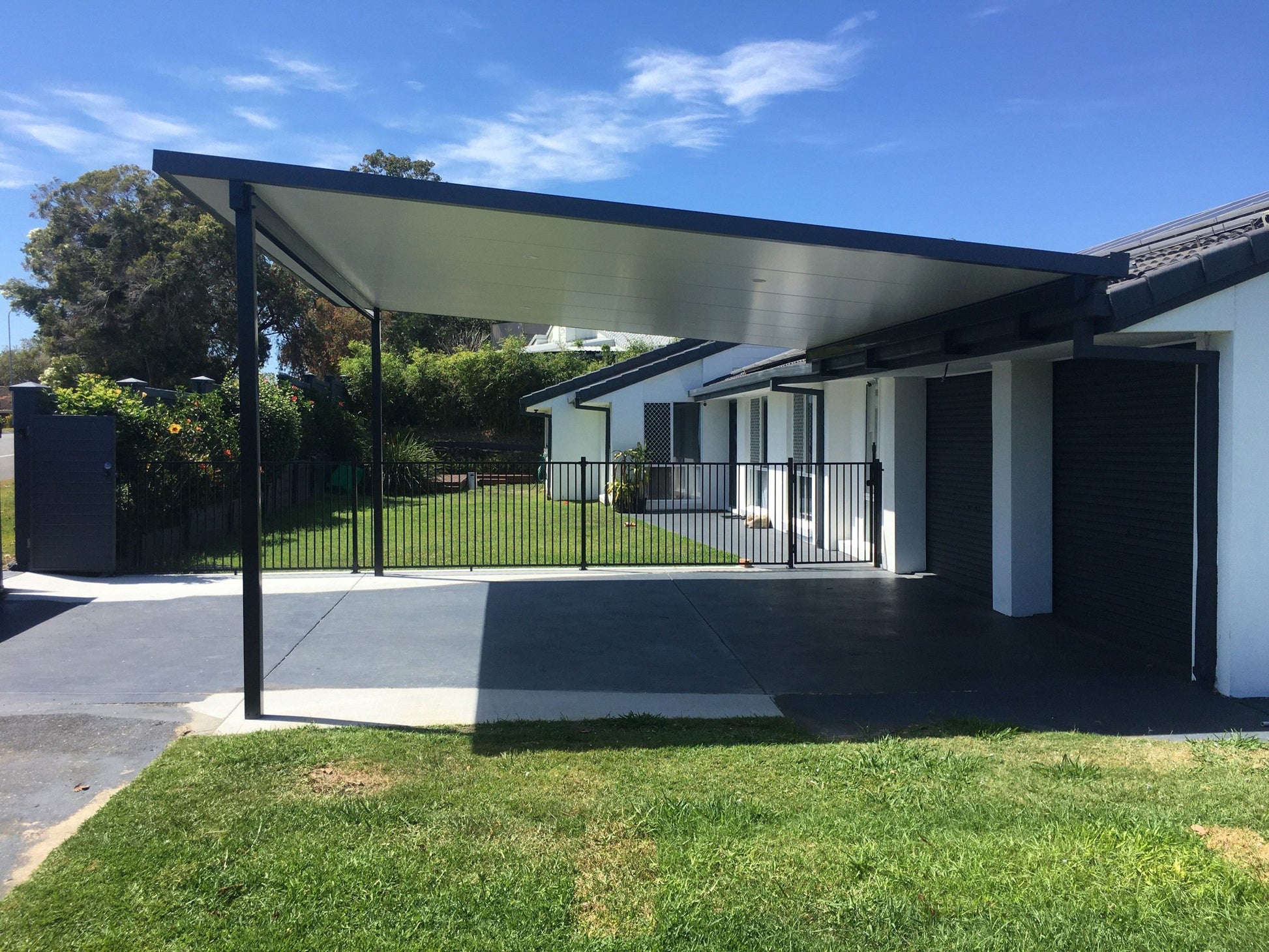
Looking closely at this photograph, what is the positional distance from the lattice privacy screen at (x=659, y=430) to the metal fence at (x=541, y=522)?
2.53ft

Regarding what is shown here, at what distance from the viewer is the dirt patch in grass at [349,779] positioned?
467 centimetres

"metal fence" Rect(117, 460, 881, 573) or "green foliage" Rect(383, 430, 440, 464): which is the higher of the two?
"green foliage" Rect(383, 430, 440, 464)

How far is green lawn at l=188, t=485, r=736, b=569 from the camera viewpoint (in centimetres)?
1293

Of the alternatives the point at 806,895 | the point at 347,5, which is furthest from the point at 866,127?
the point at 806,895

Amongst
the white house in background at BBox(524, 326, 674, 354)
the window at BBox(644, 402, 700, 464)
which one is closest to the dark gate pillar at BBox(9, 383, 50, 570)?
the window at BBox(644, 402, 700, 464)

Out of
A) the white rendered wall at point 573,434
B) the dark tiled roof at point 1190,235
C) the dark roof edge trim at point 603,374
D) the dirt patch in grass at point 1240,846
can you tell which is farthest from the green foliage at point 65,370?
the dirt patch in grass at point 1240,846

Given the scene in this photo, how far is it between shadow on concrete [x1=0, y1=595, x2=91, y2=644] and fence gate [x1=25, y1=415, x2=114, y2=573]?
1.28 meters

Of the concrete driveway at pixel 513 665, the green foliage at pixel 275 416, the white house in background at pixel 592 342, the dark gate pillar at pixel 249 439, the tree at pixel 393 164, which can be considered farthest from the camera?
the tree at pixel 393 164

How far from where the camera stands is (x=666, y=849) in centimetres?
399

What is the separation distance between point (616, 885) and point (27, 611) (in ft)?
26.0

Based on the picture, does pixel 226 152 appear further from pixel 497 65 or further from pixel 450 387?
pixel 450 387

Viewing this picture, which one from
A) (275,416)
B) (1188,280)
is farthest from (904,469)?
(275,416)

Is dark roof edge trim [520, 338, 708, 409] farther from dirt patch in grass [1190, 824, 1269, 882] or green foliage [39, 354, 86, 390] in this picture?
green foliage [39, 354, 86, 390]

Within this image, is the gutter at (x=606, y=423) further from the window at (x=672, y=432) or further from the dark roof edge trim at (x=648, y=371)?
the window at (x=672, y=432)
